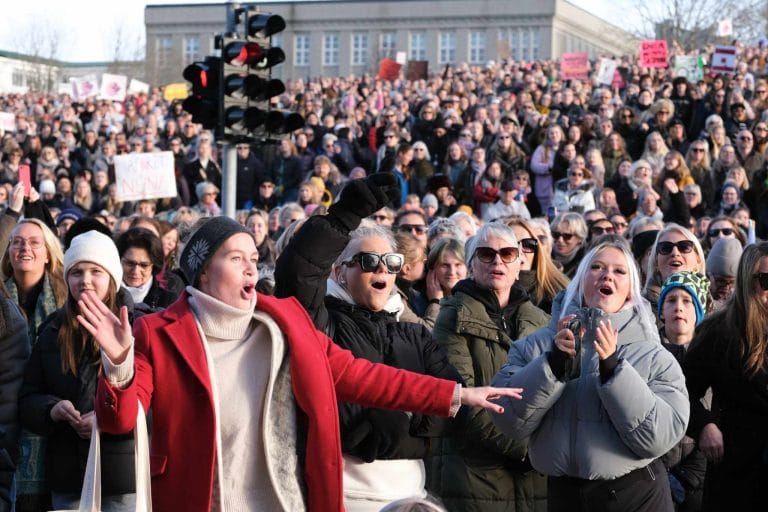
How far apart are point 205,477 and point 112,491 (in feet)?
4.17

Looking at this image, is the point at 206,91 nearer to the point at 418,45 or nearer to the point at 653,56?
the point at 653,56

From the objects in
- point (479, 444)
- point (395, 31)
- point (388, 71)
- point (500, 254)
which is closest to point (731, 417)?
point (479, 444)

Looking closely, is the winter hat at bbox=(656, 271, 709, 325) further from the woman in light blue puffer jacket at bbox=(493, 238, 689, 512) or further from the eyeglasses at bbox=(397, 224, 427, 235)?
the eyeglasses at bbox=(397, 224, 427, 235)

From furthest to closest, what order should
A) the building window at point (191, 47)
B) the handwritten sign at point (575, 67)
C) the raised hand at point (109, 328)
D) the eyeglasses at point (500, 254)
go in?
1. the building window at point (191, 47)
2. the handwritten sign at point (575, 67)
3. the eyeglasses at point (500, 254)
4. the raised hand at point (109, 328)

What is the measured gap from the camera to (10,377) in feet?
18.6

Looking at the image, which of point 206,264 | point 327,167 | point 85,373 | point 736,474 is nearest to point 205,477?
point 206,264

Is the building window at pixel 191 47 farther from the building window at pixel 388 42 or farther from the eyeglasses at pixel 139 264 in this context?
the eyeglasses at pixel 139 264

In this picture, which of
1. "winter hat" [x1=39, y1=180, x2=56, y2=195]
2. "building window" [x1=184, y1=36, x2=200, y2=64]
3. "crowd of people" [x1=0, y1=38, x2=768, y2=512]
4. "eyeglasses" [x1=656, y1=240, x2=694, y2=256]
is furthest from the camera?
"building window" [x1=184, y1=36, x2=200, y2=64]

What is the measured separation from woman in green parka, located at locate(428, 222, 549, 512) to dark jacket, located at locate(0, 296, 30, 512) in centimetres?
191

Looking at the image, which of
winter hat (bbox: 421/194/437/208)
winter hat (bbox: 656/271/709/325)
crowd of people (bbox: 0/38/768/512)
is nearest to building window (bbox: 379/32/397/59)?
winter hat (bbox: 421/194/437/208)

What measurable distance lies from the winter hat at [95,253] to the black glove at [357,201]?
1371 millimetres

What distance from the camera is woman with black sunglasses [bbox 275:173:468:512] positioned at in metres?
4.93

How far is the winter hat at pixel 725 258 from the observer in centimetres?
835

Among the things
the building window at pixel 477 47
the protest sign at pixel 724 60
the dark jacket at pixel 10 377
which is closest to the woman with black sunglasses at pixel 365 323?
the dark jacket at pixel 10 377
